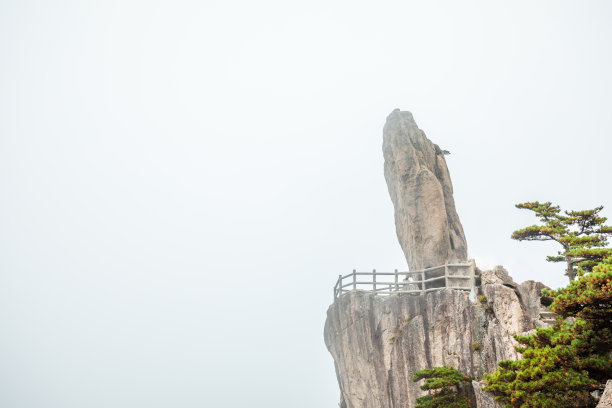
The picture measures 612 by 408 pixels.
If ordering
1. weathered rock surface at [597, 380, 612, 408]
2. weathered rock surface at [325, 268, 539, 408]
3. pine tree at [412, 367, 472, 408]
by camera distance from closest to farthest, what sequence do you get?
weathered rock surface at [597, 380, 612, 408]
pine tree at [412, 367, 472, 408]
weathered rock surface at [325, 268, 539, 408]

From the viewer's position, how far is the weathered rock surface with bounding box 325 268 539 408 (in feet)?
75.0

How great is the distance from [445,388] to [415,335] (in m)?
6.05

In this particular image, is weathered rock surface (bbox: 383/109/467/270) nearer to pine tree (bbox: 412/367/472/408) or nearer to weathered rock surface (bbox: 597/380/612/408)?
pine tree (bbox: 412/367/472/408)

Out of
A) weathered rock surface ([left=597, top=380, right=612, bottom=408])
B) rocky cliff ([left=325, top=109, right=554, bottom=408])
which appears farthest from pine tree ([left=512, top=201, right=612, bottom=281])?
weathered rock surface ([left=597, top=380, right=612, bottom=408])

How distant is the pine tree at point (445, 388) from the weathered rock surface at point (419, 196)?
10200 mm

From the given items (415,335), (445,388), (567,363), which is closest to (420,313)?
(415,335)

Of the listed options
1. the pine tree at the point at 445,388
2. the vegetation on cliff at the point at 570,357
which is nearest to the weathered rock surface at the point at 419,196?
the pine tree at the point at 445,388

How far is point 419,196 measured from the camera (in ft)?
106

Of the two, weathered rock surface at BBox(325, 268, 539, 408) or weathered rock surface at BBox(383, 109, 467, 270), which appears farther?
weathered rock surface at BBox(383, 109, 467, 270)

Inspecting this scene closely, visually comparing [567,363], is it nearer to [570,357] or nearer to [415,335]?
[570,357]

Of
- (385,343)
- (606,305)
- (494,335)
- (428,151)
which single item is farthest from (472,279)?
(606,305)

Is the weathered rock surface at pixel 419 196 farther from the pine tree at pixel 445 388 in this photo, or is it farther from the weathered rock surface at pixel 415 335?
the pine tree at pixel 445 388

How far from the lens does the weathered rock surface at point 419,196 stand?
103 feet

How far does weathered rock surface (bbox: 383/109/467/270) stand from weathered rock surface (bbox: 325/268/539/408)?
14.0ft
